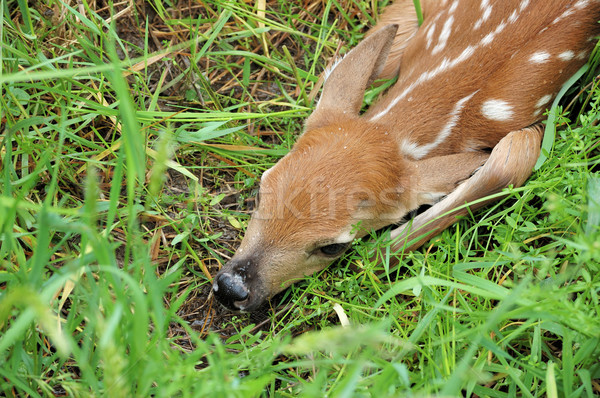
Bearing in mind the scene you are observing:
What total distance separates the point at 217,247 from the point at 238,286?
60 cm

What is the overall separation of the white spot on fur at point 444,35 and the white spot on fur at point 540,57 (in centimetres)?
51

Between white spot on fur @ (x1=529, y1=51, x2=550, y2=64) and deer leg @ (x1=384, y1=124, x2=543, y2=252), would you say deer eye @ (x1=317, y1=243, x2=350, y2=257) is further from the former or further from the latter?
white spot on fur @ (x1=529, y1=51, x2=550, y2=64)

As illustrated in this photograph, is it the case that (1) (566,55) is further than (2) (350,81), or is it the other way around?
(2) (350,81)

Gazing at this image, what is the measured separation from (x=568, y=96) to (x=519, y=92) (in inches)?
20.5

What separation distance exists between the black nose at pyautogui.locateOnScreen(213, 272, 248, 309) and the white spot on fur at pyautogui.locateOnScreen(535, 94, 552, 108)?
6.00ft

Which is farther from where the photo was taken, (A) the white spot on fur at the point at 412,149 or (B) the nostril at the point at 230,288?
(A) the white spot on fur at the point at 412,149

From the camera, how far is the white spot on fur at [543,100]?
330 cm

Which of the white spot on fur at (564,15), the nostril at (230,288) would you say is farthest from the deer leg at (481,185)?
the nostril at (230,288)

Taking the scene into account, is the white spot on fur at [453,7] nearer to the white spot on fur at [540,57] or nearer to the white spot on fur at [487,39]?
the white spot on fur at [487,39]

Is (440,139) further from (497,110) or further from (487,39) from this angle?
(487,39)

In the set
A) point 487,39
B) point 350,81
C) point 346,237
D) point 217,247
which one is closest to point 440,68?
point 487,39

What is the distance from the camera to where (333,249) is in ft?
10.1

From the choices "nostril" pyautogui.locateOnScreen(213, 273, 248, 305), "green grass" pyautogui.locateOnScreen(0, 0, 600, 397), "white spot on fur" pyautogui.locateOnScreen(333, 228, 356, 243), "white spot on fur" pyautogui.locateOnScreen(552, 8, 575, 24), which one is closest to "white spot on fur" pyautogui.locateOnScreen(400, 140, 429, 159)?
"green grass" pyautogui.locateOnScreen(0, 0, 600, 397)

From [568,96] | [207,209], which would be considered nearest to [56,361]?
[207,209]
